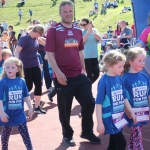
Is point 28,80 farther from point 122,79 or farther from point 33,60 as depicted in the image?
point 122,79

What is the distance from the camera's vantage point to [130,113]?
4359 mm

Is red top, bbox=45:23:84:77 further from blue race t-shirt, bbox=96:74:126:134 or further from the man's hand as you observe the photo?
blue race t-shirt, bbox=96:74:126:134

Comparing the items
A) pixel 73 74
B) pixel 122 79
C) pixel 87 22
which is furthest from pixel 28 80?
pixel 122 79

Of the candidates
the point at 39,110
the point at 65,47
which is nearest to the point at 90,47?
the point at 39,110

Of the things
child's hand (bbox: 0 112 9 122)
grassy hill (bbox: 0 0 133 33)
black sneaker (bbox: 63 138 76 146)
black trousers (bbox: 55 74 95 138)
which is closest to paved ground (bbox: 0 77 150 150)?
black sneaker (bbox: 63 138 76 146)

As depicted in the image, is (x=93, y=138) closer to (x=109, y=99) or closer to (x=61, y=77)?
(x=61, y=77)

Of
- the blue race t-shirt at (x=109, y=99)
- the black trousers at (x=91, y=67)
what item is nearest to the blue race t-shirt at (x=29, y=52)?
the black trousers at (x=91, y=67)

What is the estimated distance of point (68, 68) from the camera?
532cm

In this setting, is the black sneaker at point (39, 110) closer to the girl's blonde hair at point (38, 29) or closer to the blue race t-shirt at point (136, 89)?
the girl's blonde hair at point (38, 29)

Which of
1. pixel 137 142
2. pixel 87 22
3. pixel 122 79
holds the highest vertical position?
pixel 87 22

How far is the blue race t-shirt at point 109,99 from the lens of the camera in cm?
421

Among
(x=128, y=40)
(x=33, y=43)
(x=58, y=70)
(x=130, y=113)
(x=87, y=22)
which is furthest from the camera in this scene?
(x=128, y=40)

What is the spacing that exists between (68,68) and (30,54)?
2.24 metres

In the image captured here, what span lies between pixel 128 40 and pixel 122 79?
799 cm
